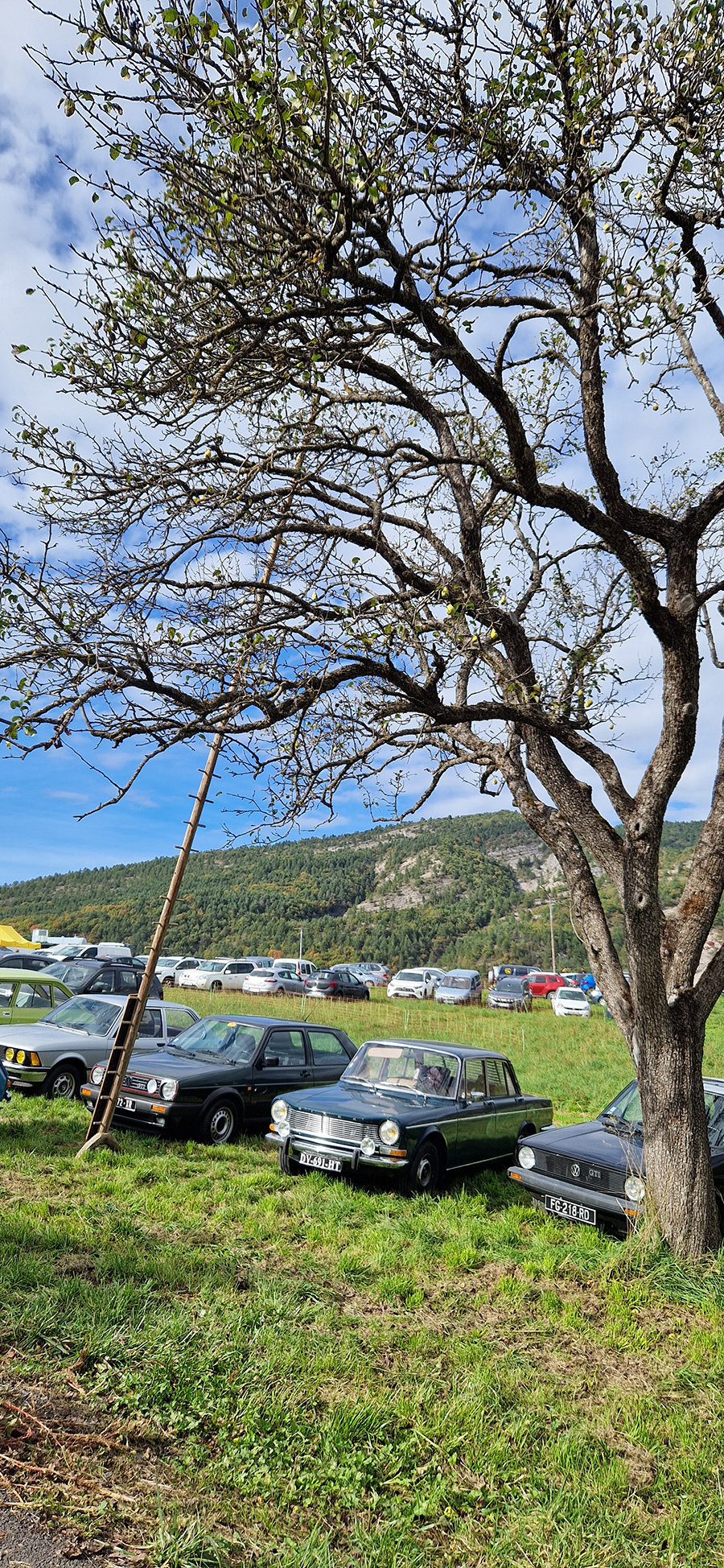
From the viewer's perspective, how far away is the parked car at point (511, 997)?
37875mm

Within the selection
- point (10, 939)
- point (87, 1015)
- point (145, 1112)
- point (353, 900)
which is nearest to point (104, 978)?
point (87, 1015)

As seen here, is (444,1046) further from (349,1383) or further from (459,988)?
(459,988)

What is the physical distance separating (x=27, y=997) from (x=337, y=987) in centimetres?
2592

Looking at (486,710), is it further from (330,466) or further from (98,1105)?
(98,1105)

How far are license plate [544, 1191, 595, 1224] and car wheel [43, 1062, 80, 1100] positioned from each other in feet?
19.8

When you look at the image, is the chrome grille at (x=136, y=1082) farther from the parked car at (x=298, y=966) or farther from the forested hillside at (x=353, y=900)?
the forested hillside at (x=353, y=900)

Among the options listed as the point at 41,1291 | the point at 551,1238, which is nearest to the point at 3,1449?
the point at 41,1291

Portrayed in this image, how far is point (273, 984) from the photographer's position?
38.9 metres

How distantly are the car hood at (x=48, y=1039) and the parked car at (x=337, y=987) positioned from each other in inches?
1040

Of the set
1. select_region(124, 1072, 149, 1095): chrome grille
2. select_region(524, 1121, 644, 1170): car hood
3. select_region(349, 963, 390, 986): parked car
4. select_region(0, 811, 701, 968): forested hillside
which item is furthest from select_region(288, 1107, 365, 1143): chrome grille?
select_region(0, 811, 701, 968): forested hillside

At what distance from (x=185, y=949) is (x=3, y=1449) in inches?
2897

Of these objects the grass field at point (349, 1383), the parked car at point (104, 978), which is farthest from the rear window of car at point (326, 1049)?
the parked car at point (104, 978)

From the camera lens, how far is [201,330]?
6.04 metres

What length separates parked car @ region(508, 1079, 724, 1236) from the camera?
284 inches
